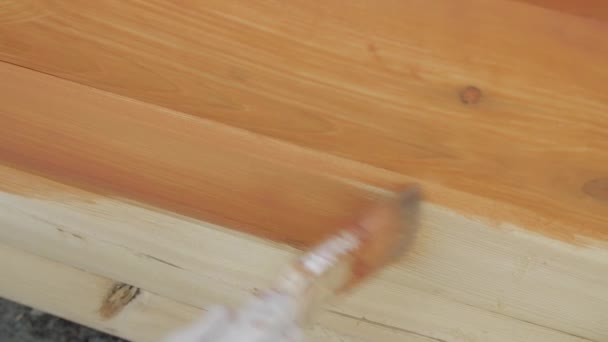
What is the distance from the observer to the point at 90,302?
0.86m

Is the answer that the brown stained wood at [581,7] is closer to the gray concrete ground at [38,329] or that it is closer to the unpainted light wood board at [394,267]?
the unpainted light wood board at [394,267]

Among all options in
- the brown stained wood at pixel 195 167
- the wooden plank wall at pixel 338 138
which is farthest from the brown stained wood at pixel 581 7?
the brown stained wood at pixel 195 167

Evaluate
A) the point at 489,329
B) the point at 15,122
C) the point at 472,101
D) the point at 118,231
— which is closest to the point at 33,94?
the point at 15,122

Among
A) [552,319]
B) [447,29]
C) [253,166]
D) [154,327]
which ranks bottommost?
[154,327]

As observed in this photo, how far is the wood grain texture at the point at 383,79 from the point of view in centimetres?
47

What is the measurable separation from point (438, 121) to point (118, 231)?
0.38 m

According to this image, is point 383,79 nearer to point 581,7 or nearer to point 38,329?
point 581,7

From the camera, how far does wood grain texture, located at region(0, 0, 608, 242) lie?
474mm

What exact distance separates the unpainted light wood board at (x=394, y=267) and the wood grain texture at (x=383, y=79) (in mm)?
39

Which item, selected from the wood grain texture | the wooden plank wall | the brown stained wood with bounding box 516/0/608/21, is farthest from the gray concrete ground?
the brown stained wood with bounding box 516/0/608/21

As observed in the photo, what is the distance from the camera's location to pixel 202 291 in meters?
0.76

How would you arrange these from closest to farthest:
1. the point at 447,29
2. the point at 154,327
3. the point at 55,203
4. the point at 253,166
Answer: the point at 447,29 < the point at 253,166 < the point at 55,203 < the point at 154,327

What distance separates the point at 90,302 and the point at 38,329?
4.5 inches

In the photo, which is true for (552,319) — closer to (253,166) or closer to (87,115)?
(253,166)
